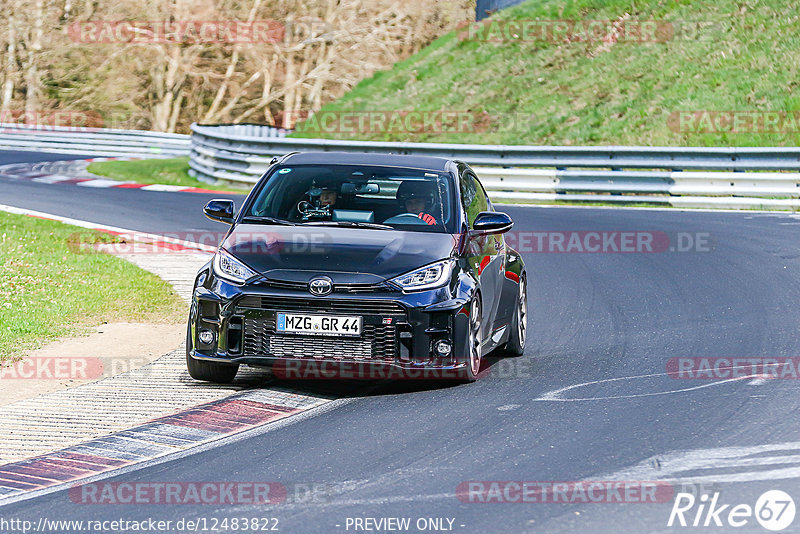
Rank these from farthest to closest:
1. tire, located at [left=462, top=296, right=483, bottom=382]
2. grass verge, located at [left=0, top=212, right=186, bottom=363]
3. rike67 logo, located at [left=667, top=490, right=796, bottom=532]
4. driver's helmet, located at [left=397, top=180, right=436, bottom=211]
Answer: grass verge, located at [left=0, top=212, right=186, bottom=363]
driver's helmet, located at [left=397, top=180, right=436, bottom=211]
tire, located at [left=462, top=296, right=483, bottom=382]
rike67 logo, located at [left=667, top=490, right=796, bottom=532]

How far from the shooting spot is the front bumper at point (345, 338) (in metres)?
8.09

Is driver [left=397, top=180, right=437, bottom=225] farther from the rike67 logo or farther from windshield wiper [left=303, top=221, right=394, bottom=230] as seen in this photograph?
the rike67 logo

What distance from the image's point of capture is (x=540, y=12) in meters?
36.1

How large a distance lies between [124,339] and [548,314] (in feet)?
13.2

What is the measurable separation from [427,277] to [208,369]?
1.65 metres

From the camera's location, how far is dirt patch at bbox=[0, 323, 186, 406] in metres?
8.70

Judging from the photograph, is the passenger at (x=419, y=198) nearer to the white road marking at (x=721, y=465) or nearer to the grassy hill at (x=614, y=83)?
the white road marking at (x=721, y=465)

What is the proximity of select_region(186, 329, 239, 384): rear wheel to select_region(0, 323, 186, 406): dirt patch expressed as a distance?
80 cm

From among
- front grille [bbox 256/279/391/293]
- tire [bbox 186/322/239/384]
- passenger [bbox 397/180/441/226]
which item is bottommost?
tire [bbox 186/322/239/384]

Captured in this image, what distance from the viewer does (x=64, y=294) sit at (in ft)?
40.3

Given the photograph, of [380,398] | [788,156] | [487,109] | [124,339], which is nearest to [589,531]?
[380,398]

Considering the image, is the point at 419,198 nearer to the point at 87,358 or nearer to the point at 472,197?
the point at 472,197

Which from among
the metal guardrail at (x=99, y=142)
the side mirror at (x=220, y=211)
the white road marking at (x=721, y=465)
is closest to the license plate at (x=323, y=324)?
the side mirror at (x=220, y=211)

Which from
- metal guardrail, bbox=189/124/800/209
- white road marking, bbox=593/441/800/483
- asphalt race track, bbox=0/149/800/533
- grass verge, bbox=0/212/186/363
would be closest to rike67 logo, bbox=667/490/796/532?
asphalt race track, bbox=0/149/800/533
